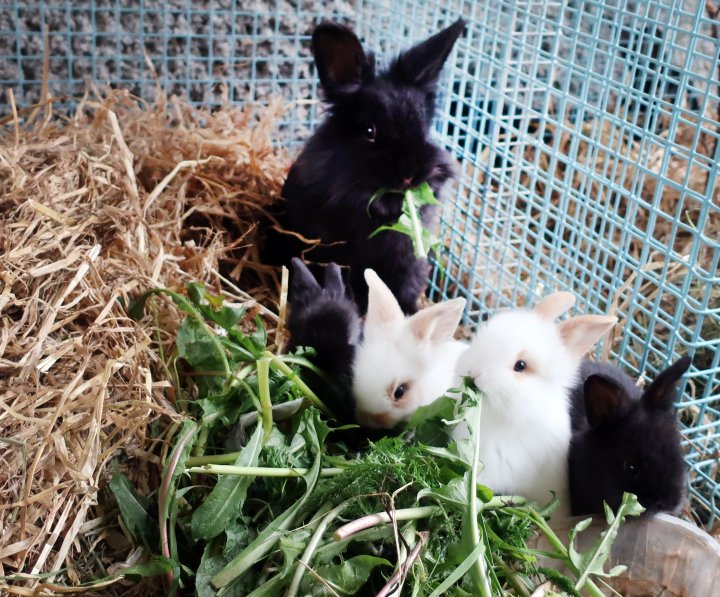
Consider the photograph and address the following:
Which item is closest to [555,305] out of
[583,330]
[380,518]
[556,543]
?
[583,330]

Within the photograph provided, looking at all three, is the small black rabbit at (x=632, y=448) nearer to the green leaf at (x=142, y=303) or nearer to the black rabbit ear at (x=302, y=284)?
the black rabbit ear at (x=302, y=284)

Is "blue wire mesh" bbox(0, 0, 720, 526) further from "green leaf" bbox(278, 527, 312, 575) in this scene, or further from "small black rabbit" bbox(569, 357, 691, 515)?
"green leaf" bbox(278, 527, 312, 575)

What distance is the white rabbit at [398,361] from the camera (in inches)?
73.5

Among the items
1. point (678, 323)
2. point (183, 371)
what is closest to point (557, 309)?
point (678, 323)

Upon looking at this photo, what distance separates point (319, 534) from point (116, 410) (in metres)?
0.53

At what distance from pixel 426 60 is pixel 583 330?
37.7 inches

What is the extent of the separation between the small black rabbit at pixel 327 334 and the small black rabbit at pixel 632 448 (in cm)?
55

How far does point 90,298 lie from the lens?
192cm

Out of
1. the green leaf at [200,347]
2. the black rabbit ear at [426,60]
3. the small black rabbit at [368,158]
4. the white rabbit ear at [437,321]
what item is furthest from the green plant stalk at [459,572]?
the black rabbit ear at [426,60]

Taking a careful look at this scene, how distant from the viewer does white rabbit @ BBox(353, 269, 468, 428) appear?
1.87m

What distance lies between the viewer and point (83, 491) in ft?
5.33

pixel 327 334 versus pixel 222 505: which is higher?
pixel 327 334

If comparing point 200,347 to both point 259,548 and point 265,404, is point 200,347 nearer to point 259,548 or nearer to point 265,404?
point 265,404

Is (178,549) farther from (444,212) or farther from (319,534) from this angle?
(444,212)
